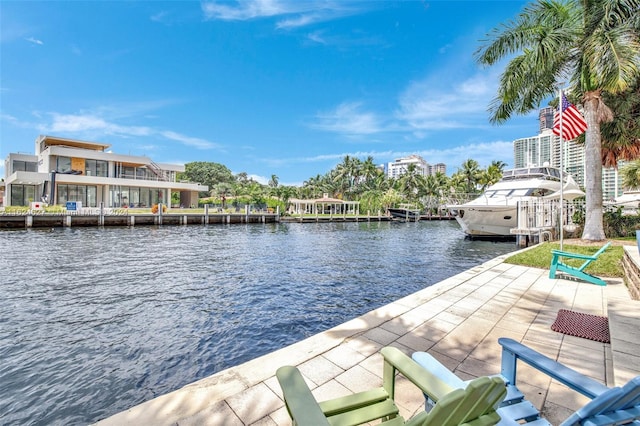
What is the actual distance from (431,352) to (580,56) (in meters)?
12.4

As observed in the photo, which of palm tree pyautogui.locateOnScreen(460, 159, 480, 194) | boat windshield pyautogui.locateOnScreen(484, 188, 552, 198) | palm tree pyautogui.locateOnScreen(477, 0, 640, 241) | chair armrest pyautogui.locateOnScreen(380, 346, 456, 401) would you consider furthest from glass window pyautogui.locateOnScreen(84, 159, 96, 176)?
palm tree pyautogui.locateOnScreen(460, 159, 480, 194)

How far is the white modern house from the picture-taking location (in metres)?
29.2

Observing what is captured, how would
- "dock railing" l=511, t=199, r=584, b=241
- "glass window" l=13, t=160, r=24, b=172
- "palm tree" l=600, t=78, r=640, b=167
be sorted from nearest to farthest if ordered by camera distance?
"palm tree" l=600, t=78, r=640, b=167 < "dock railing" l=511, t=199, r=584, b=241 < "glass window" l=13, t=160, r=24, b=172

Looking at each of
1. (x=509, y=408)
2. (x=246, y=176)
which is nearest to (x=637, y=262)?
(x=509, y=408)

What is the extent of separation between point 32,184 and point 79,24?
928 inches

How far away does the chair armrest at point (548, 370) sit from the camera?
4.60 feet

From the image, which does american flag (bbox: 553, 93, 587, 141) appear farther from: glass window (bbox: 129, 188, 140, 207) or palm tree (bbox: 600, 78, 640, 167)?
glass window (bbox: 129, 188, 140, 207)

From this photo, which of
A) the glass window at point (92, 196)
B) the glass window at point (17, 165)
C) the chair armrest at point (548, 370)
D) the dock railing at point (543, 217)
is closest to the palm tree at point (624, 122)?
the dock railing at point (543, 217)

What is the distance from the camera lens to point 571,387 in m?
1.42

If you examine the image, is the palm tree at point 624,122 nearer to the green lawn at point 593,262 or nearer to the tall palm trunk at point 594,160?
the tall palm trunk at point 594,160

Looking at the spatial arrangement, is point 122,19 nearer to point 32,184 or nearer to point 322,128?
point 32,184

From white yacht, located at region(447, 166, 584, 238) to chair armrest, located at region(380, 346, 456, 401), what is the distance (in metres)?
17.2

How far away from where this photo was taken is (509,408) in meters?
1.57

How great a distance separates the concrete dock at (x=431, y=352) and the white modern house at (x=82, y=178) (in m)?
35.3
